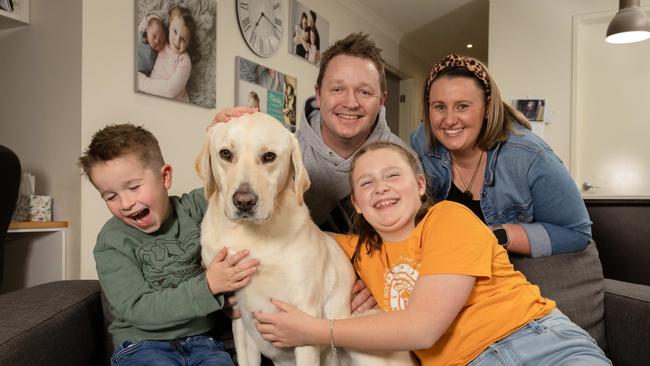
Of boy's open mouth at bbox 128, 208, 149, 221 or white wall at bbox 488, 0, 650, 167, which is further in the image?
white wall at bbox 488, 0, 650, 167

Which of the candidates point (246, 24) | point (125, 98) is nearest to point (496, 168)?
point (125, 98)

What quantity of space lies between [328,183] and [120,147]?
2.86ft

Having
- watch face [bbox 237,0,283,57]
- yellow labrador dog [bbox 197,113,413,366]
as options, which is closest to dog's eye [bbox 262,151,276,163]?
yellow labrador dog [bbox 197,113,413,366]

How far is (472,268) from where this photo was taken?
1.17 meters

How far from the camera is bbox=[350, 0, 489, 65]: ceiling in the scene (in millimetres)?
5600

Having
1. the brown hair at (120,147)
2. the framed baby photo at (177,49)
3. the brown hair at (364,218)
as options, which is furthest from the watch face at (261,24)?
the brown hair at (364,218)

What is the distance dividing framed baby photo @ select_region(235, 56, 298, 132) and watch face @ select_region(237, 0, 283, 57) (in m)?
0.16

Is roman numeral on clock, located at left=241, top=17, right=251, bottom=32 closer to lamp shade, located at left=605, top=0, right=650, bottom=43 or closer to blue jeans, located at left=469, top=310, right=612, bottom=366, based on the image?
lamp shade, located at left=605, top=0, right=650, bottom=43

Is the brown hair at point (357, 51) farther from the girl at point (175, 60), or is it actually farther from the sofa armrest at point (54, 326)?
the girl at point (175, 60)

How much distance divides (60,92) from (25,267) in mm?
986

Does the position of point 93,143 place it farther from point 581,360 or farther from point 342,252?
point 581,360

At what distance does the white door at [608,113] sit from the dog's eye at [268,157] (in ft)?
13.7

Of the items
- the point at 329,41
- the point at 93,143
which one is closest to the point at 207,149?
the point at 93,143

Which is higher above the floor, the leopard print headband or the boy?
the leopard print headband
